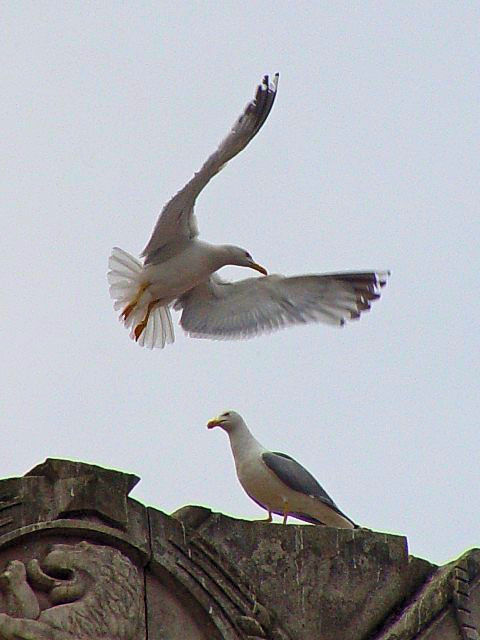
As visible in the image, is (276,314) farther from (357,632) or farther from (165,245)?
(357,632)

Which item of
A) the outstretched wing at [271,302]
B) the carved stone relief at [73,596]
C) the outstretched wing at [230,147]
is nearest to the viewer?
the carved stone relief at [73,596]

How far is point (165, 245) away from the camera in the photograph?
16203 mm

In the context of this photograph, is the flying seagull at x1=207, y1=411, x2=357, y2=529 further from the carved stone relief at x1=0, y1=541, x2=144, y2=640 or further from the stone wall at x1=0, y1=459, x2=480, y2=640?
the carved stone relief at x1=0, y1=541, x2=144, y2=640

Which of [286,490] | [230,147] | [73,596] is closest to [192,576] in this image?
[73,596]

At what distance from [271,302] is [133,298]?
1.61 m

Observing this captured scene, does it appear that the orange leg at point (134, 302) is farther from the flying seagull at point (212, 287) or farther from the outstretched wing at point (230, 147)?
the outstretched wing at point (230, 147)

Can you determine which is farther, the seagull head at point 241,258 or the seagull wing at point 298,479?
the seagull head at point 241,258

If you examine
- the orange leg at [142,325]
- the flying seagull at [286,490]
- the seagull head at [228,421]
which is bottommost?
the flying seagull at [286,490]

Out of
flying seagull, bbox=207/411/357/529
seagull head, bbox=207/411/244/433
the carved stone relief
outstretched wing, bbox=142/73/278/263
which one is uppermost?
outstretched wing, bbox=142/73/278/263

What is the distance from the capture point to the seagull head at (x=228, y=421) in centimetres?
1381

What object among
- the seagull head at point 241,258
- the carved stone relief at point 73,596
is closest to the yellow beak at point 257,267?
the seagull head at point 241,258

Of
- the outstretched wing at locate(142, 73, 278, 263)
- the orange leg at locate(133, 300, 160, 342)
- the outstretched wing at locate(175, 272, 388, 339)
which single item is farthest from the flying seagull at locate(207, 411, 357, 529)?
the orange leg at locate(133, 300, 160, 342)

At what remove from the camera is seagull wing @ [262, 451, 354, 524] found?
42.6 ft

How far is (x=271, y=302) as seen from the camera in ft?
50.5
